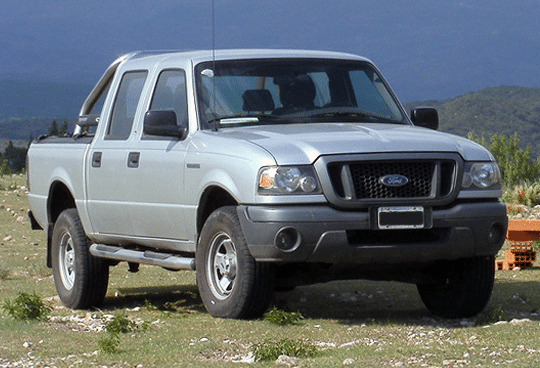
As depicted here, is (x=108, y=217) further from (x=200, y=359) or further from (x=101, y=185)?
(x=200, y=359)

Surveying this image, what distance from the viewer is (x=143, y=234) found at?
9.07 m

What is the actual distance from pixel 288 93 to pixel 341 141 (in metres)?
1.37

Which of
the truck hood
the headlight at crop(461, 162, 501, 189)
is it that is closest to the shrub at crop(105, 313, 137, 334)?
the truck hood

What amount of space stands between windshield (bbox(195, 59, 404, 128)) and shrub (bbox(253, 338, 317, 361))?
2.27 metres

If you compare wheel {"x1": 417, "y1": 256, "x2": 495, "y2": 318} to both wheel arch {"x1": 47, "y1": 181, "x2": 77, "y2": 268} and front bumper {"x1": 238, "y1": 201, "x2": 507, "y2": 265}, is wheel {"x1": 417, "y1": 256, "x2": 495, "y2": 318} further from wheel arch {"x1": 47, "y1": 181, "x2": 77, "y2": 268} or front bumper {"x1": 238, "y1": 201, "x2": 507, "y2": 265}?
wheel arch {"x1": 47, "y1": 181, "x2": 77, "y2": 268}

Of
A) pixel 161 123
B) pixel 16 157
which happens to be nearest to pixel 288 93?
pixel 161 123

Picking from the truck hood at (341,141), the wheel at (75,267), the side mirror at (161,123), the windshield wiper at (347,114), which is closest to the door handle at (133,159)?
the side mirror at (161,123)

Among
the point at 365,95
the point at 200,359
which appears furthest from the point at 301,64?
Result: the point at 200,359

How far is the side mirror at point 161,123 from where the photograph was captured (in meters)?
8.40

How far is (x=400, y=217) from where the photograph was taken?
7.48 meters

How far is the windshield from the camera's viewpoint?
8.62 metres

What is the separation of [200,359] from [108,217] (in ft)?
9.63

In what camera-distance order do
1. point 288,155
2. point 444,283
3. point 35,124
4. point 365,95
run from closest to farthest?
point 288,155 < point 444,283 < point 365,95 < point 35,124

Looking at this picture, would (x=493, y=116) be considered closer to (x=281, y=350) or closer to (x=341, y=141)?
(x=341, y=141)
